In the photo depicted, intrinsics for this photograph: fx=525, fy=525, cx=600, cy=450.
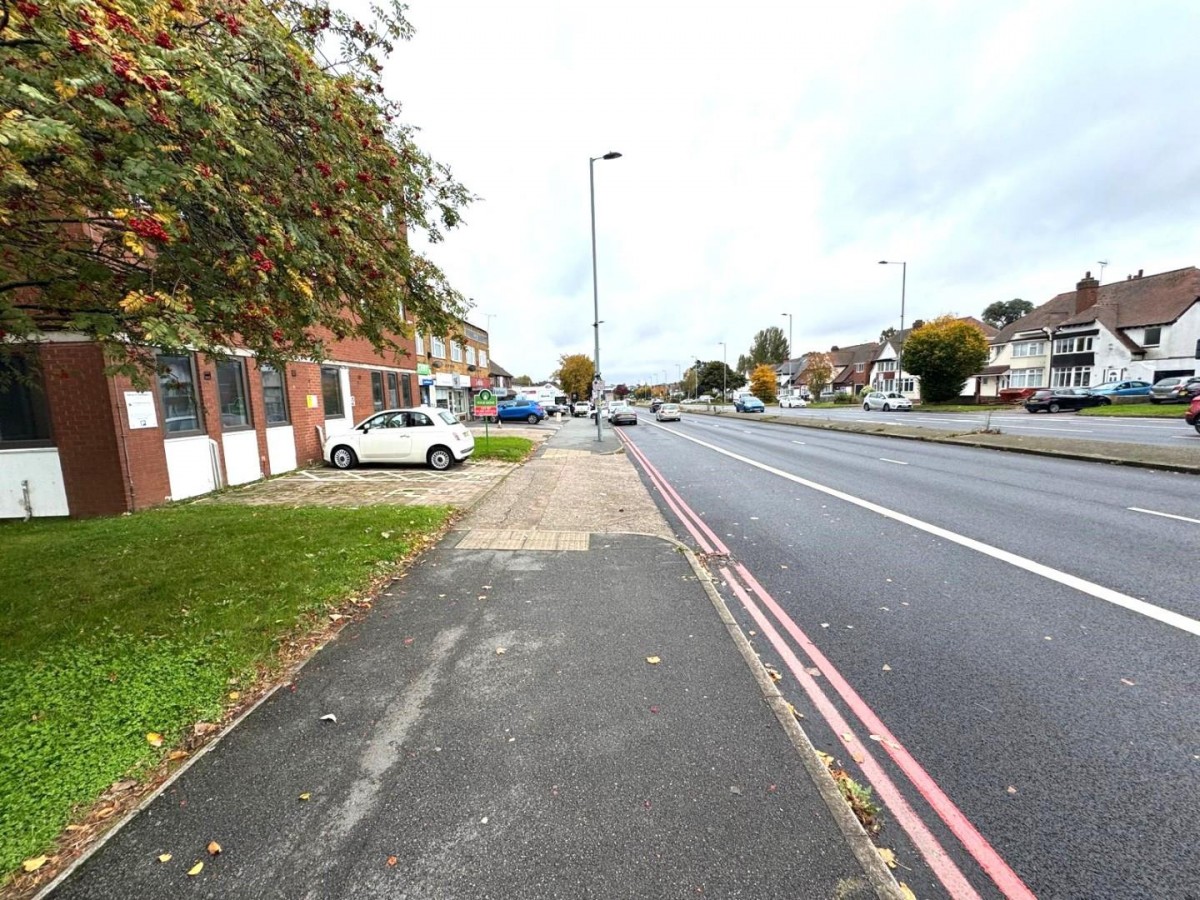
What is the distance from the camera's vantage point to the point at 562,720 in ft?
10.3

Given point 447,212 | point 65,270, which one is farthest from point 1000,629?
point 65,270

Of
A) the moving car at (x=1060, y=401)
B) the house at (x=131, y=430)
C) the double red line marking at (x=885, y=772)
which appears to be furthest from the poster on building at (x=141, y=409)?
the moving car at (x=1060, y=401)

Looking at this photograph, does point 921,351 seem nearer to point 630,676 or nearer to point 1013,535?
point 1013,535

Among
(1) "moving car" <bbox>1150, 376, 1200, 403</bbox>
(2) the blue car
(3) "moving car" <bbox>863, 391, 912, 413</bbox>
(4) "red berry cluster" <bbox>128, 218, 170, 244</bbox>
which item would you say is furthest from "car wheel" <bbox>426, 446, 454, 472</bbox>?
(3) "moving car" <bbox>863, 391, 912, 413</bbox>

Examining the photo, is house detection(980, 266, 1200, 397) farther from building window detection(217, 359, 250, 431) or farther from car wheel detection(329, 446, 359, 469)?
building window detection(217, 359, 250, 431)

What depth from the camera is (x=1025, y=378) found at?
55188 mm

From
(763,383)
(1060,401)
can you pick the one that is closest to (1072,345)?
(1060,401)

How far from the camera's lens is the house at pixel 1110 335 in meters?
43.0

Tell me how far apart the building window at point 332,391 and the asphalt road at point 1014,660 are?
11.8m

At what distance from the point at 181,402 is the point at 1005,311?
132072mm

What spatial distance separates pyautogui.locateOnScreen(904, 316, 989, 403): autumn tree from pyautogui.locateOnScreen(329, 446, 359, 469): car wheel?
136 ft

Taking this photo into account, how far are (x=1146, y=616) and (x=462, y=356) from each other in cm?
4656

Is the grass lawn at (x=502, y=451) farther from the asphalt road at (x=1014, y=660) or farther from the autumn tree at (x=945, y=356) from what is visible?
the autumn tree at (x=945, y=356)

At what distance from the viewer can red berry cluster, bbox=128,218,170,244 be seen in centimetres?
274
